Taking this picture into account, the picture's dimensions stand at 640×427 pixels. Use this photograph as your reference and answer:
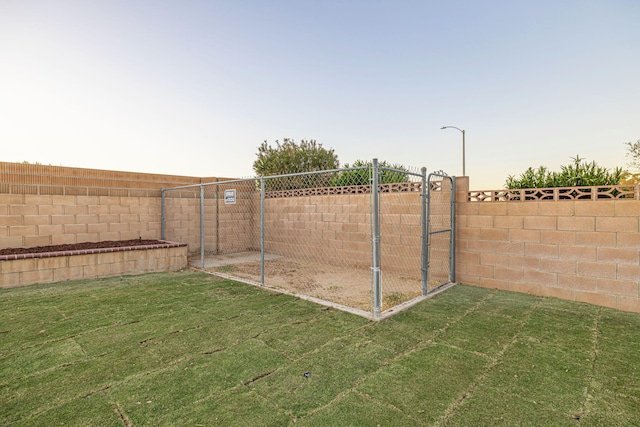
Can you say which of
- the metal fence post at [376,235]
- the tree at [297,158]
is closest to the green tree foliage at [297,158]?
the tree at [297,158]

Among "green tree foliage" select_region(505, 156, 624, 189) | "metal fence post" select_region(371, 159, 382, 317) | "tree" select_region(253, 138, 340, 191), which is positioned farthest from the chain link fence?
"tree" select_region(253, 138, 340, 191)

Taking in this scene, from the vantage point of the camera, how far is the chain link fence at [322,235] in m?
5.17

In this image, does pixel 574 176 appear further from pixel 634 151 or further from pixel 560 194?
pixel 634 151

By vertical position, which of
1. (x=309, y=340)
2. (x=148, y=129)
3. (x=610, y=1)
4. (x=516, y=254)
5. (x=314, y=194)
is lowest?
(x=309, y=340)

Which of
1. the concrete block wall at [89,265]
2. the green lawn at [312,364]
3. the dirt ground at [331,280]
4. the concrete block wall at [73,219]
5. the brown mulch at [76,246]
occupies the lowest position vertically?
the dirt ground at [331,280]

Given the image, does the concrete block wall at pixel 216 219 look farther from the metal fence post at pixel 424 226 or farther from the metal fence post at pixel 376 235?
the metal fence post at pixel 376 235

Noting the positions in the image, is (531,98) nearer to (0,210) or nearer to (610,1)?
(610,1)

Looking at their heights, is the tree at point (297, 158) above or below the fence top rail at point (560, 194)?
above

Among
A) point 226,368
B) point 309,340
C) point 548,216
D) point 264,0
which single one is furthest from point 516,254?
point 264,0

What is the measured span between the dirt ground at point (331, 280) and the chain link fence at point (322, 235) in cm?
2

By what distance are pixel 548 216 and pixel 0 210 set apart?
10.6m

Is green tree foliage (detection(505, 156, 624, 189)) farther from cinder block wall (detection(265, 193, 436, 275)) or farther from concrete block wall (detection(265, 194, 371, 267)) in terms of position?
concrete block wall (detection(265, 194, 371, 267))

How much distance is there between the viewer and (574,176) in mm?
7547

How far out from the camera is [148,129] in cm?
906
